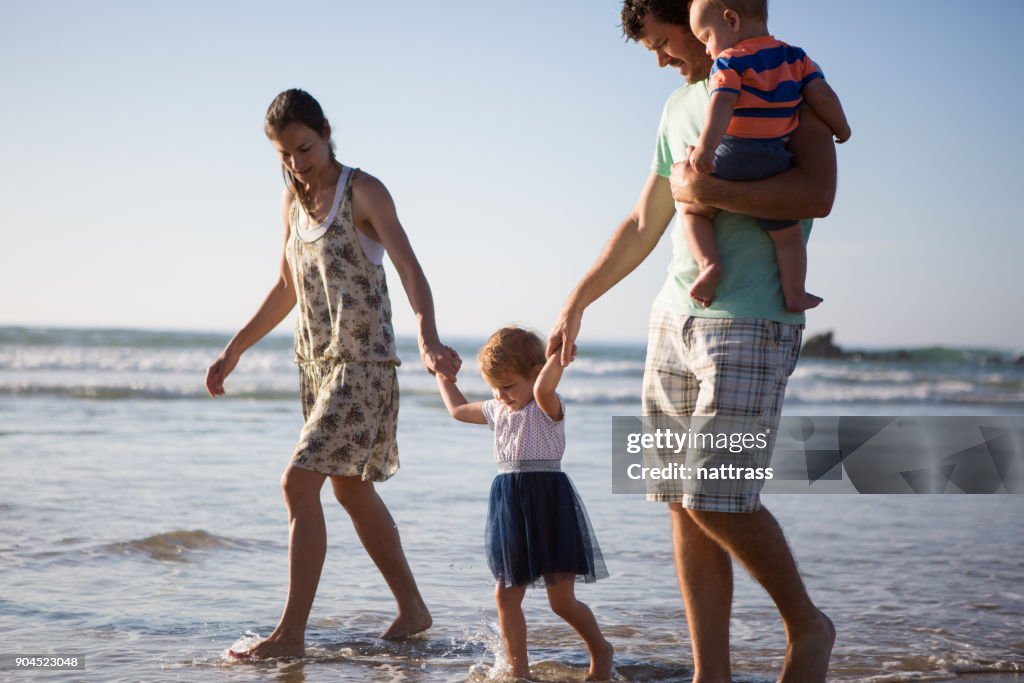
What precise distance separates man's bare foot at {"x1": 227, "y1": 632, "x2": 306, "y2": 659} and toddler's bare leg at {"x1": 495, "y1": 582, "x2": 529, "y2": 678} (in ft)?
2.36

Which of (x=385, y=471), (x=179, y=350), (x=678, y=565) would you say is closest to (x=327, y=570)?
(x=385, y=471)

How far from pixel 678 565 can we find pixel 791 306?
2.47 ft

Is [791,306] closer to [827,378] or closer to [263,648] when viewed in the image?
[263,648]

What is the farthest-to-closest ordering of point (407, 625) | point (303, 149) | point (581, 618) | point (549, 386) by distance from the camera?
point (407, 625) < point (303, 149) < point (581, 618) < point (549, 386)

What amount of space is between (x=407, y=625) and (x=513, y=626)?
0.70 meters

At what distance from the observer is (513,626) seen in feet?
10.9

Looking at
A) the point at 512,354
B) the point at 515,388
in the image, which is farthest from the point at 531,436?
the point at 512,354

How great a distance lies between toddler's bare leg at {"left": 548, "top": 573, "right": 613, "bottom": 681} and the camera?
3.31 metres

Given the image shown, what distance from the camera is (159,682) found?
10.6 feet

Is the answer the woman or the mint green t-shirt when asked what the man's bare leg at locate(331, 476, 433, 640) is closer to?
the woman

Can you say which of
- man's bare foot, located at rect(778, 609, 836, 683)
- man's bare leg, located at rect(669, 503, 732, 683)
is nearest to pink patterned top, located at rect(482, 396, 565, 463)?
man's bare leg, located at rect(669, 503, 732, 683)

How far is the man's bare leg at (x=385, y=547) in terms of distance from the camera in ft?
12.7

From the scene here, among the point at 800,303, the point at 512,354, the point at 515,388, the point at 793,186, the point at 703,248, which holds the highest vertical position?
the point at 793,186

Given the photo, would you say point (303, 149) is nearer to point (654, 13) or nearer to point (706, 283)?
point (654, 13)
